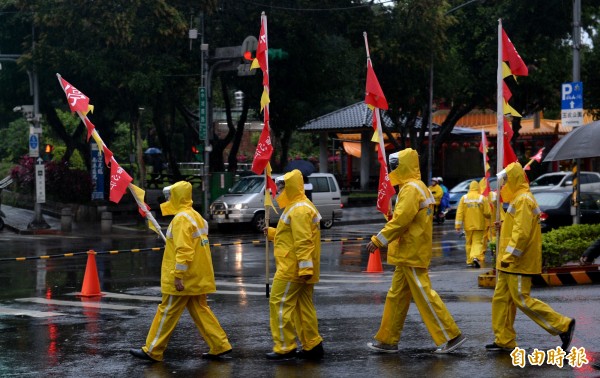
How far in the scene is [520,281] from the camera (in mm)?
9516

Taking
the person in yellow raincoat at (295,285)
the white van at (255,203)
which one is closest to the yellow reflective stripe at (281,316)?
the person in yellow raincoat at (295,285)

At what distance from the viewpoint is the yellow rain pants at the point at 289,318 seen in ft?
31.2

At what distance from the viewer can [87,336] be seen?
37.2 ft

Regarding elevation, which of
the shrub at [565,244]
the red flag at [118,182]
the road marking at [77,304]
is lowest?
the road marking at [77,304]

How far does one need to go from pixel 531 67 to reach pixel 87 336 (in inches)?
1131

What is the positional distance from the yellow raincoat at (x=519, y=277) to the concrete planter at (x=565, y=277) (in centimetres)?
536

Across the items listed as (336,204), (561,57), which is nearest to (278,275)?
(336,204)

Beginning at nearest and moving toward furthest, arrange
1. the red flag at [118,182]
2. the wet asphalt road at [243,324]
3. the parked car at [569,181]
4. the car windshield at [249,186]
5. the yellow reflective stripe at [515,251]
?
the wet asphalt road at [243,324], the yellow reflective stripe at [515,251], the red flag at [118,182], the car windshield at [249,186], the parked car at [569,181]

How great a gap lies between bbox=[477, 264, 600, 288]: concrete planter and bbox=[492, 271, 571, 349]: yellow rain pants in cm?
541

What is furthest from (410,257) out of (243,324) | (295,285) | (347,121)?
(347,121)

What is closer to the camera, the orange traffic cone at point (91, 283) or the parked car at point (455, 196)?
the orange traffic cone at point (91, 283)

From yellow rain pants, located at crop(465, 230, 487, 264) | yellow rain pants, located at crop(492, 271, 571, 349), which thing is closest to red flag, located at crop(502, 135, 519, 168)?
yellow rain pants, located at crop(492, 271, 571, 349)

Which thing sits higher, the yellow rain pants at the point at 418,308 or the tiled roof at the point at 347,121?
the tiled roof at the point at 347,121

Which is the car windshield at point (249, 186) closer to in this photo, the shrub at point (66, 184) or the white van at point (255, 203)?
the white van at point (255, 203)
